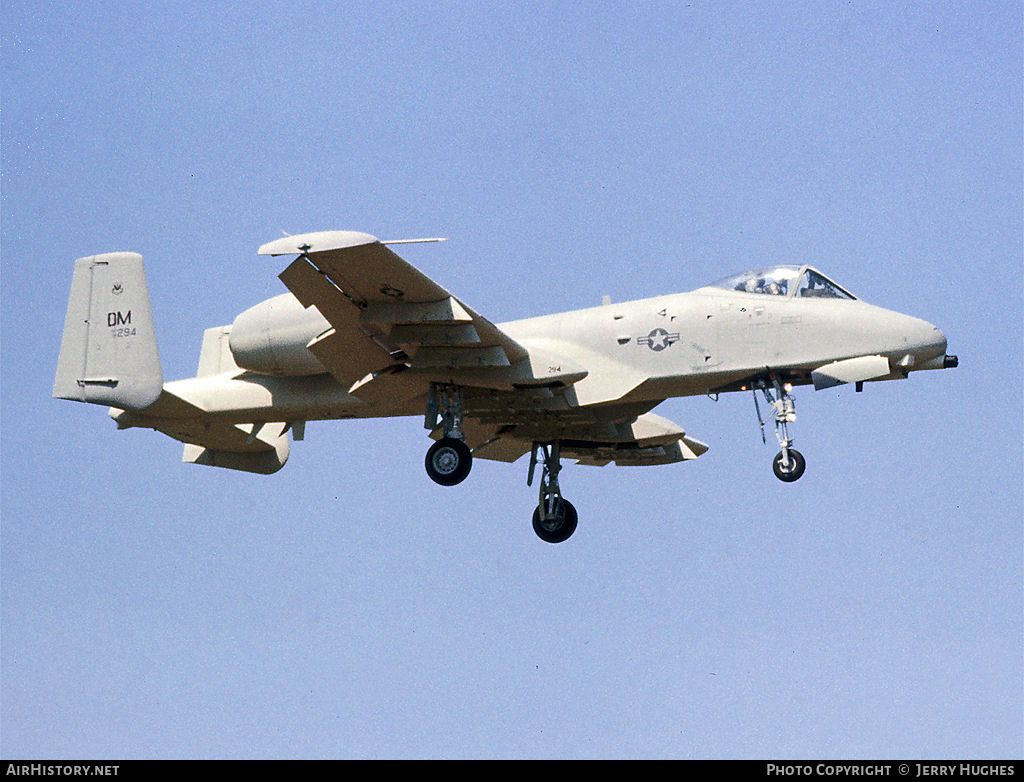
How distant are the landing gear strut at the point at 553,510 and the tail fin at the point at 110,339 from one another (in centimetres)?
802

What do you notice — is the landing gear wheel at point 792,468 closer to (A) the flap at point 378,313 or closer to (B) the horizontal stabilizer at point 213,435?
(A) the flap at point 378,313

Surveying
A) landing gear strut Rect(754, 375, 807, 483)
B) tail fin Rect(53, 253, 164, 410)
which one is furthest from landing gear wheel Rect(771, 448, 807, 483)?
tail fin Rect(53, 253, 164, 410)

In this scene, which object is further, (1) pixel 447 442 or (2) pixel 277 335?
(1) pixel 447 442

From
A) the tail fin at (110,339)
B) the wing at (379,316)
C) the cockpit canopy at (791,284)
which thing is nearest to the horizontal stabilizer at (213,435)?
the tail fin at (110,339)

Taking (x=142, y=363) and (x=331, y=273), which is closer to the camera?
(x=331, y=273)

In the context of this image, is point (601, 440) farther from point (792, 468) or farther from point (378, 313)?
point (378, 313)

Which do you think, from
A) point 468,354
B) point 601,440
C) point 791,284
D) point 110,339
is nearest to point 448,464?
point 468,354

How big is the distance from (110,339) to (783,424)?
12.1 m

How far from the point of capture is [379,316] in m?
23.1

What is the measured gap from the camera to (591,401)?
82.7ft

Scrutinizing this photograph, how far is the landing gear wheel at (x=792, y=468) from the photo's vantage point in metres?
24.3
